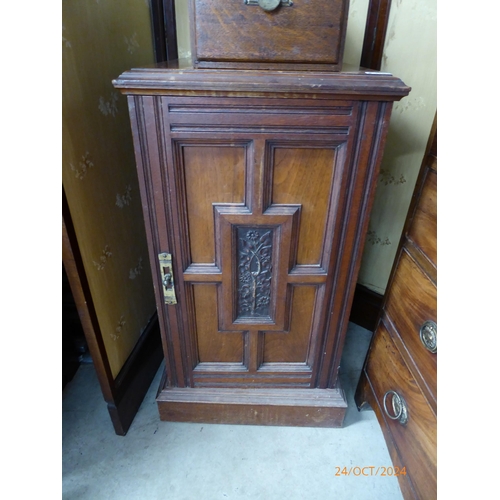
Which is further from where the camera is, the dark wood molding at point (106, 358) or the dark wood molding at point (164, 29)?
the dark wood molding at point (164, 29)

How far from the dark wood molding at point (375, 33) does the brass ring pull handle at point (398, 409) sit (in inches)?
39.9

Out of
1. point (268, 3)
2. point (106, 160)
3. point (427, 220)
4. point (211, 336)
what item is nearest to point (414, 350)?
point (427, 220)

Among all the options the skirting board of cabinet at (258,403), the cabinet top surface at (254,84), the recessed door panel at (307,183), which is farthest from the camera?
the skirting board of cabinet at (258,403)

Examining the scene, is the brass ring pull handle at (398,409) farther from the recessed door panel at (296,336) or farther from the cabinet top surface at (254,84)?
the cabinet top surface at (254,84)

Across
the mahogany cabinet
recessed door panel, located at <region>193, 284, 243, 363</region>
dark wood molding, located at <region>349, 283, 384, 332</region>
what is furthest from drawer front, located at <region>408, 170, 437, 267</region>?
dark wood molding, located at <region>349, 283, 384, 332</region>

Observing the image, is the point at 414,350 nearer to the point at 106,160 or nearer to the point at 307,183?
the point at 307,183

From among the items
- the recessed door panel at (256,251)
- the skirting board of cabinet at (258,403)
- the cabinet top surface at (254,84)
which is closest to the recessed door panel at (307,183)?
the recessed door panel at (256,251)

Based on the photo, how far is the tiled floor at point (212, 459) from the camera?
Result: 100 cm

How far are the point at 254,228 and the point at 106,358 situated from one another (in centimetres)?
58

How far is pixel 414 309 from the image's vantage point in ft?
2.79

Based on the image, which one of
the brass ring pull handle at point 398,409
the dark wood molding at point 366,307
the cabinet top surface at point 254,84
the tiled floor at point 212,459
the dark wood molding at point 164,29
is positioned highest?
the dark wood molding at point 164,29

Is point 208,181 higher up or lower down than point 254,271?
higher up

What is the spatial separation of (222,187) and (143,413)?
0.86 metres

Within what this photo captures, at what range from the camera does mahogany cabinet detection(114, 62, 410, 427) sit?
70 centimetres
